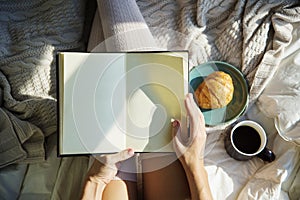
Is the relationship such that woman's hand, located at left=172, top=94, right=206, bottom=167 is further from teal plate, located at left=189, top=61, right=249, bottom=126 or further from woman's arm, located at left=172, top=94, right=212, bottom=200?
teal plate, located at left=189, top=61, right=249, bottom=126

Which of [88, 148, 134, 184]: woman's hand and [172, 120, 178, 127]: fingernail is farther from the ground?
[172, 120, 178, 127]: fingernail

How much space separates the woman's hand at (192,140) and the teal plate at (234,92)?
12cm

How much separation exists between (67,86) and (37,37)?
274 mm

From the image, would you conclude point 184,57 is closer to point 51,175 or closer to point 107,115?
point 107,115

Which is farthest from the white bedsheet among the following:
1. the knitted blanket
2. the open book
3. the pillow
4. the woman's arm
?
the knitted blanket

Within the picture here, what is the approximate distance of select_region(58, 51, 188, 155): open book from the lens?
816 millimetres

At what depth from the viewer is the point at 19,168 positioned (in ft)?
3.22

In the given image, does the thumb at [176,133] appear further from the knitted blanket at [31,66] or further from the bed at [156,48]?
Answer: the knitted blanket at [31,66]

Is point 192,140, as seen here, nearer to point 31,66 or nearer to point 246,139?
point 246,139

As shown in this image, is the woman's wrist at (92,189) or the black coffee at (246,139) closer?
the woman's wrist at (92,189)

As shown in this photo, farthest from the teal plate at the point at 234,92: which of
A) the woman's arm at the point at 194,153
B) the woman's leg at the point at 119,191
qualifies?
the woman's leg at the point at 119,191

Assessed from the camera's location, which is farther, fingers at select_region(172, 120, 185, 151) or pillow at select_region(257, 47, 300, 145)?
pillow at select_region(257, 47, 300, 145)

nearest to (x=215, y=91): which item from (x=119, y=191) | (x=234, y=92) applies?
(x=234, y=92)

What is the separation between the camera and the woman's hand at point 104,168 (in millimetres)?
855
